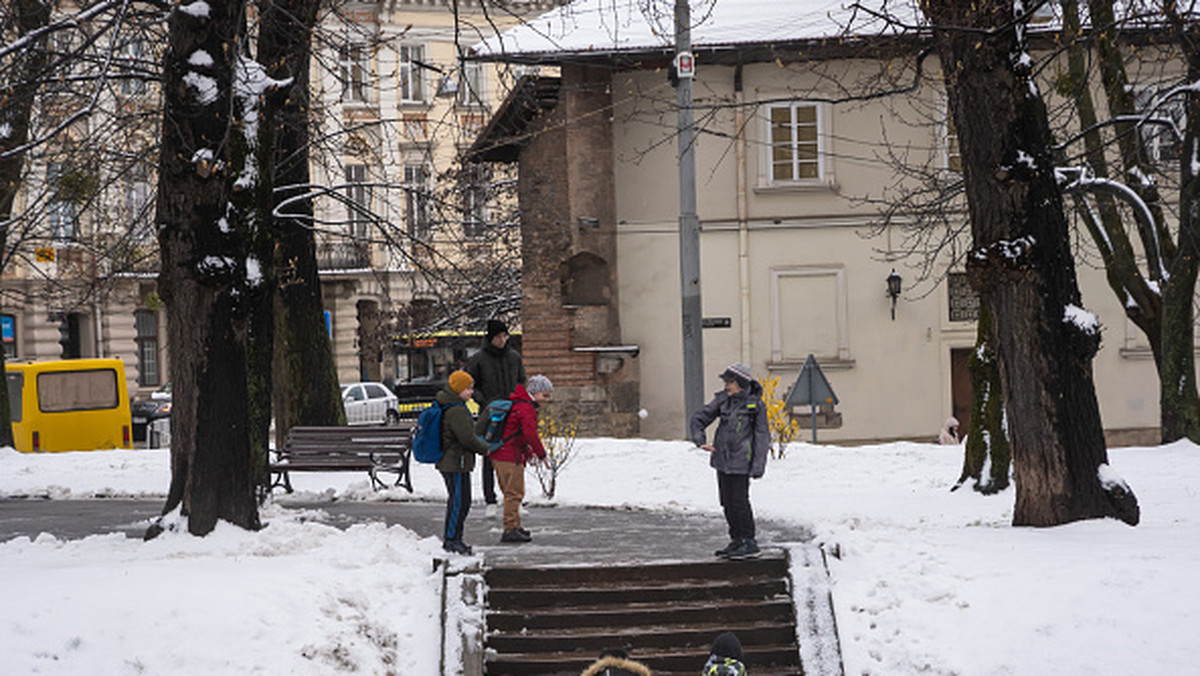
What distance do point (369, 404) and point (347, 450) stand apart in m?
25.2

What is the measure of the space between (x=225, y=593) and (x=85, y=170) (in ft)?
33.6

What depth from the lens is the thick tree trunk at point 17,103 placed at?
40.1ft

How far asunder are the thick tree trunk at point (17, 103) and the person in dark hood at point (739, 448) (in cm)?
577

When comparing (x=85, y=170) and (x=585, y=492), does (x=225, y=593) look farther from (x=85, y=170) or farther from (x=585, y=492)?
(x=85, y=170)

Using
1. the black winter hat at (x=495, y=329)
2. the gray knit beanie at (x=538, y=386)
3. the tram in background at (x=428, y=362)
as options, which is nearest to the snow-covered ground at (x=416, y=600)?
the gray knit beanie at (x=538, y=386)

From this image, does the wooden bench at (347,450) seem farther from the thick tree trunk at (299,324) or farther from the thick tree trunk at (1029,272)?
the thick tree trunk at (1029,272)

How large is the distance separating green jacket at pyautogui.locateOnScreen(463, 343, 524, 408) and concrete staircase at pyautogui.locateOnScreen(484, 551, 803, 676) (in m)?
4.22

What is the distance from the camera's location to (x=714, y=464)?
37.2 ft

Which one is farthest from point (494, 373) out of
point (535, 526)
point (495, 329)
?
point (535, 526)

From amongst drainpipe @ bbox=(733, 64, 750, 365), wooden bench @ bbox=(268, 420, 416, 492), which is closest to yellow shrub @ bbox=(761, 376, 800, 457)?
wooden bench @ bbox=(268, 420, 416, 492)

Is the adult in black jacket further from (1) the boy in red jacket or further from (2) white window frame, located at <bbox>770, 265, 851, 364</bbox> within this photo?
(2) white window frame, located at <bbox>770, 265, 851, 364</bbox>

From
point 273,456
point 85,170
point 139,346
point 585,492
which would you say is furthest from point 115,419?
point 139,346

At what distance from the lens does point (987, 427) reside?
16562mm

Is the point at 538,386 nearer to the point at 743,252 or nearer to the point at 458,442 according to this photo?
the point at 458,442
